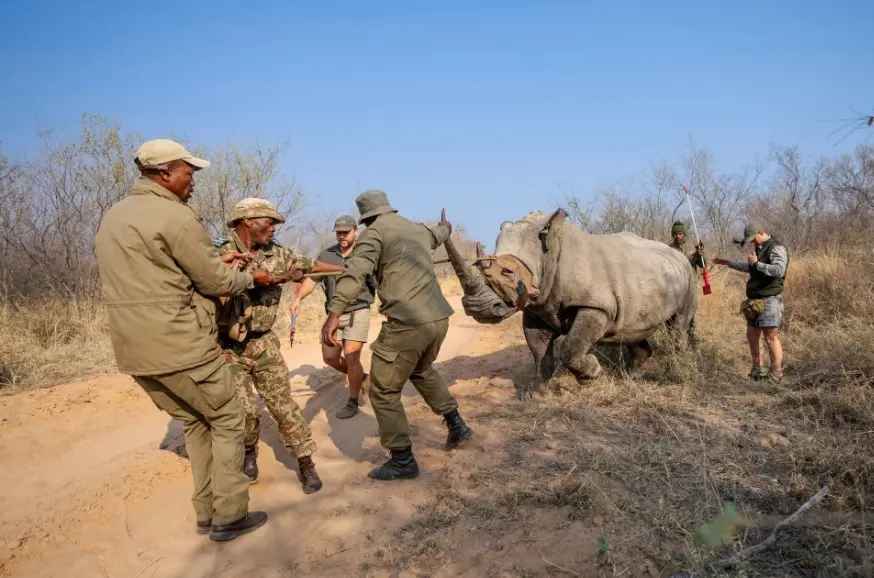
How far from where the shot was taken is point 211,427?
3.66 metres

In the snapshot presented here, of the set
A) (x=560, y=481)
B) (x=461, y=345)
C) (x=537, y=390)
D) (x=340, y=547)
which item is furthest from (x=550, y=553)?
(x=461, y=345)

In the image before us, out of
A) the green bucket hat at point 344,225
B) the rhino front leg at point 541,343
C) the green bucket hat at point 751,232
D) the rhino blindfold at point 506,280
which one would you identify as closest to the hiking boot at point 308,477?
the rhino blindfold at point 506,280

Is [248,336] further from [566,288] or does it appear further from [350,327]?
[566,288]

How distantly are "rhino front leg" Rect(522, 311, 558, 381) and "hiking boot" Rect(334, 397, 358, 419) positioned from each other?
7.14ft

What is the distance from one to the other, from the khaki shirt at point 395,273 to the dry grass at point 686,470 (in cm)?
132

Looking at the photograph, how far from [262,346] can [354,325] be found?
1.90 m

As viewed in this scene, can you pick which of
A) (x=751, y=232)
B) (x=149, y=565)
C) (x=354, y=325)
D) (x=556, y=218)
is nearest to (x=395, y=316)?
(x=354, y=325)

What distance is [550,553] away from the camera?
2.99 m

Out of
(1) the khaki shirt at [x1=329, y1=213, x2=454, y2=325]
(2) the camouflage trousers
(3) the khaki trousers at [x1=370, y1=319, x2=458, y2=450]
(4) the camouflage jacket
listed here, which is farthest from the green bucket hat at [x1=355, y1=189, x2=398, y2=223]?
(2) the camouflage trousers

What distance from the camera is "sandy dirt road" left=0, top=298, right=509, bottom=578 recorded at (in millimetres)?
3496

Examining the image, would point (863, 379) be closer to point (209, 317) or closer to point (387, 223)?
point (387, 223)

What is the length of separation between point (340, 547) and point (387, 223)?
2.41 meters

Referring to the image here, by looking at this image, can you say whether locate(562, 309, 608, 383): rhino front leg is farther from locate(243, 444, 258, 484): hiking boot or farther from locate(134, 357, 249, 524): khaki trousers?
locate(134, 357, 249, 524): khaki trousers

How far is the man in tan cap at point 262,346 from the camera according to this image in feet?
14.2
